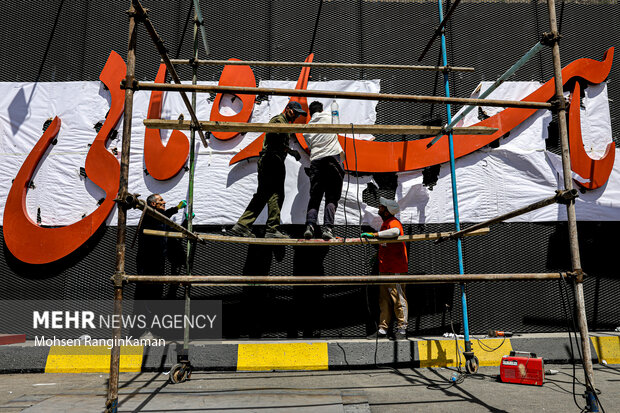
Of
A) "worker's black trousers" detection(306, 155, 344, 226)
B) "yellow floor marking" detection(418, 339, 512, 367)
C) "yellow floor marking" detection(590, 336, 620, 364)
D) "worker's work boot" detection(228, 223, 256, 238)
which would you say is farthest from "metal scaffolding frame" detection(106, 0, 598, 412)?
"yellow floor marking" detection(590, 336, 620, 364)

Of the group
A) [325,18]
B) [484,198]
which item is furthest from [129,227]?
[484,198]

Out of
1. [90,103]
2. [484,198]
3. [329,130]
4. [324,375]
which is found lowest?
[324,375]

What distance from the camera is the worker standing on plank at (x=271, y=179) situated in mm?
5125

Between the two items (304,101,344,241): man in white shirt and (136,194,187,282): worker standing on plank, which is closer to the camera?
(304,101,344,241): man in white shirt

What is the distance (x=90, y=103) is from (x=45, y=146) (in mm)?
888

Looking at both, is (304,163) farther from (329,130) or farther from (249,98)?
(329,130)

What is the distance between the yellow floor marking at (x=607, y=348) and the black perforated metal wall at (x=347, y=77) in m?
0.68

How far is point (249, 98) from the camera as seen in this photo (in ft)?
19.5

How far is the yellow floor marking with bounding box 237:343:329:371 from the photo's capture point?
4570 millimetres

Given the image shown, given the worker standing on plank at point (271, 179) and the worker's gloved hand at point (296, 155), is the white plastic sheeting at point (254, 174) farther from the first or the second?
the worker standing on plank at point (271, 179)

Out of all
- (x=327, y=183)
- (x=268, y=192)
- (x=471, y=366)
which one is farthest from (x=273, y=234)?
(x=471, y=366)

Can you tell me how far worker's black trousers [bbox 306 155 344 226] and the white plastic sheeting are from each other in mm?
541

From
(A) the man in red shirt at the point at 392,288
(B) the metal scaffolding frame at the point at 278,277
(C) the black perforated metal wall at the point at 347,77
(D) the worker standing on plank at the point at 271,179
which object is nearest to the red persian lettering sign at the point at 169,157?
(C) the black perforated metal wall at the point at 347,77

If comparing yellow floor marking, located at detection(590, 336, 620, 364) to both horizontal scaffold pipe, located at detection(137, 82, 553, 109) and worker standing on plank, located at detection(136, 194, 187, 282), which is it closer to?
horizontal scaffold pipe, located at detection(137, 82, 553, 109)
